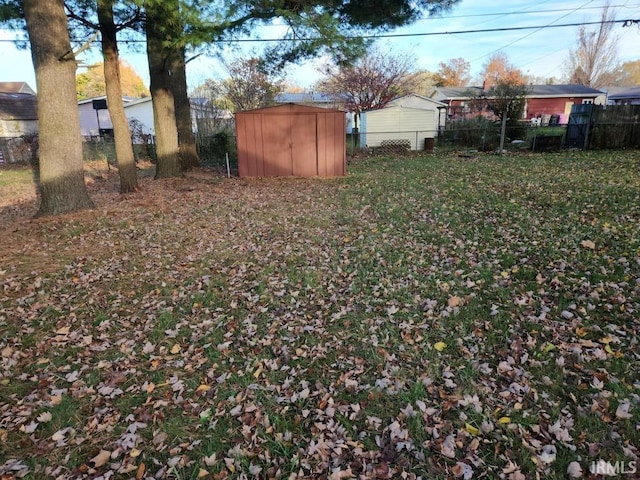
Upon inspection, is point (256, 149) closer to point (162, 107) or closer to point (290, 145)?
point (290, 145)

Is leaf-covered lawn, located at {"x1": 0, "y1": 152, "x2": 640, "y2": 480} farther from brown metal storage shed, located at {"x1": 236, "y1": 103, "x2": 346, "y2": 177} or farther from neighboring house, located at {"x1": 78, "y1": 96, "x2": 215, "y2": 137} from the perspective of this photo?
neighboring house, located at {"x1": 78, "y1": 96, "x2": 215, "y2": 137}

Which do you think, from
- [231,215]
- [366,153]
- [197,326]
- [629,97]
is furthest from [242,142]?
[629,97]

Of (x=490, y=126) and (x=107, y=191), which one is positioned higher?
(x=490, y=126)

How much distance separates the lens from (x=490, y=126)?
17672 mm

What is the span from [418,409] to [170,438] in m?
1.52

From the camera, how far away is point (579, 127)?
1580 cm

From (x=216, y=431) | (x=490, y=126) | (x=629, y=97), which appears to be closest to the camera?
(x=216, y=431)

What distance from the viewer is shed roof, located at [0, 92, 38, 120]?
25.8 meters

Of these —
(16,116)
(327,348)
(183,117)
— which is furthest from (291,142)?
(16,116)

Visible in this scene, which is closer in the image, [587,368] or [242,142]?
[587,368]

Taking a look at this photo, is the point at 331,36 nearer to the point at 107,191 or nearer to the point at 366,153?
the point at 107,191

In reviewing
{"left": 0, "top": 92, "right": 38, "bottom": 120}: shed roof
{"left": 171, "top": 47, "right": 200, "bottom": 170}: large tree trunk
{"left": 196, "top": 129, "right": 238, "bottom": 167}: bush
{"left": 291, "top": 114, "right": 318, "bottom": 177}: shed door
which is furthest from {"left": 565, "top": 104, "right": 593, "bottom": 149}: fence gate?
{"left": 0, "top": 92, "right": 38, "bottom": 120}: shed roof

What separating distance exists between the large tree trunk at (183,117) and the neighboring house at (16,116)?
1803cm

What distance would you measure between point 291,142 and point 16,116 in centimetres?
2393
